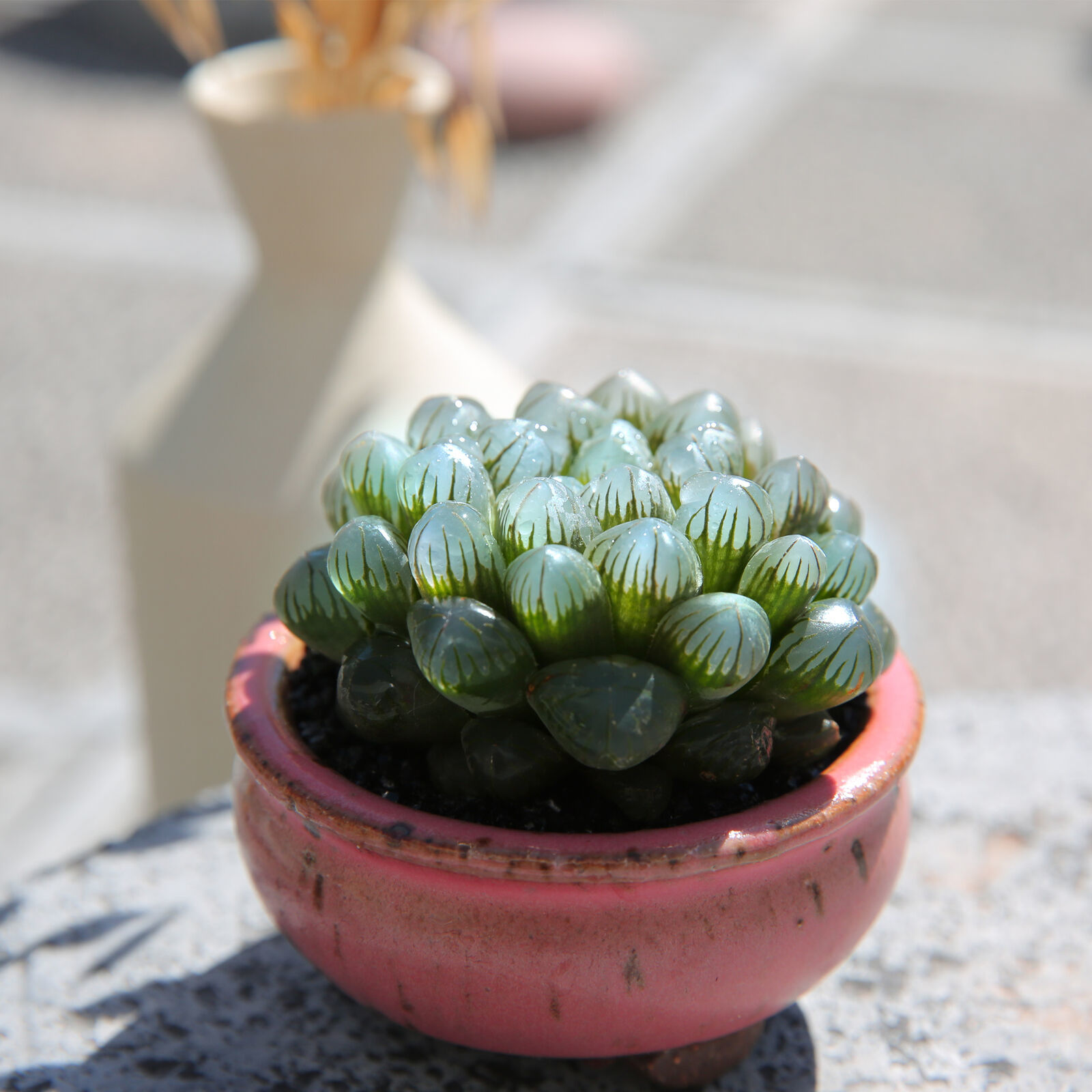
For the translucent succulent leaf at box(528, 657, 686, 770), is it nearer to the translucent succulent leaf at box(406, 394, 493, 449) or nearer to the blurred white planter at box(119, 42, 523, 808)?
the translucent succulent leaf at box(406, 394, 493, 449)

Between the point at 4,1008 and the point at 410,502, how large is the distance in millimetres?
392

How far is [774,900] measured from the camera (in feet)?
1.81

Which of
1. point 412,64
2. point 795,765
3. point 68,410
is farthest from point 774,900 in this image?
point 68,410

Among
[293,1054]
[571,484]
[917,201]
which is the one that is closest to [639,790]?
[571,484]

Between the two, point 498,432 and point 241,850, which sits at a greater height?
point 498,432

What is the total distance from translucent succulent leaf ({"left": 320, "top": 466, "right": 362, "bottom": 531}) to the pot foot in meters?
0.30

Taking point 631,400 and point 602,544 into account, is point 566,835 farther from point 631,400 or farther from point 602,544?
point 631,400

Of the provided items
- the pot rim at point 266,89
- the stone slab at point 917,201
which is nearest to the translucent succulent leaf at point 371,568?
the pot rim at point 266,89

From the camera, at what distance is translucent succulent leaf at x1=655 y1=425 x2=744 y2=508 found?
1.97 ft

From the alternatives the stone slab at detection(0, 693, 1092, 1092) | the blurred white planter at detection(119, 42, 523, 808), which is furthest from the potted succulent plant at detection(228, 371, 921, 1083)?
the blurred white planter at detection(119, 42, 523, 808)

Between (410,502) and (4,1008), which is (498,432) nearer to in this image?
(410,502)

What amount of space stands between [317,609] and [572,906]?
7.2 inches

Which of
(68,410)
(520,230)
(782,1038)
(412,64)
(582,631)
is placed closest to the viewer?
(582,631)

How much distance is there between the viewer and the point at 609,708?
51 cm
